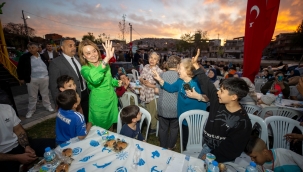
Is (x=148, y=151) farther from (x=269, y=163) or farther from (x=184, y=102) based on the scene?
(x=269, y=163)

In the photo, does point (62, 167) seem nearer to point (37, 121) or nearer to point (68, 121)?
point (68, 121)

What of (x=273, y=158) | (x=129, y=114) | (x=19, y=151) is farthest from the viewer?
(x=129, y=114)

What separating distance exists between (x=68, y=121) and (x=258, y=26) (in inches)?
232

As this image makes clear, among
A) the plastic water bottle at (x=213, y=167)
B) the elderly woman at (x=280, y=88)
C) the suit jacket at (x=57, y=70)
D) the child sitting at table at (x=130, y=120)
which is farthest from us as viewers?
the elderly woman at (x=280, y=88)

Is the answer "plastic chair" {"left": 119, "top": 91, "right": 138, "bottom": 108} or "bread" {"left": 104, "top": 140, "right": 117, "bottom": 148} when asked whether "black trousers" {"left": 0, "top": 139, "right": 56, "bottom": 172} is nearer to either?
"bread" {"left": 104, "top": 140, "right": 117, "bottom": 148}

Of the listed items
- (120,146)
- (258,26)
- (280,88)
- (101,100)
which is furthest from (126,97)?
(280,88)

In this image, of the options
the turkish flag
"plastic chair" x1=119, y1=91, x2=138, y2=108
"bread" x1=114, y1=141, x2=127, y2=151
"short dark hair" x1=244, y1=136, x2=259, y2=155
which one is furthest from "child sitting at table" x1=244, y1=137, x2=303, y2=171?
the turkish flag

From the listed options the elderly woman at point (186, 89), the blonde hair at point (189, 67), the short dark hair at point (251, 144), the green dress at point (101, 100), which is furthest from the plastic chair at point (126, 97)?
the short dark hair at point (251, 144)

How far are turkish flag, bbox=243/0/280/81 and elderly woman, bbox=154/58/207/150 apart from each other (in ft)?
11.8

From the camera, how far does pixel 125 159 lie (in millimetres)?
1529

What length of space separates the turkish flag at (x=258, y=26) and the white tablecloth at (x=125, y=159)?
4880 mm

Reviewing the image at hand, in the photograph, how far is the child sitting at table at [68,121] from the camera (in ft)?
6.08

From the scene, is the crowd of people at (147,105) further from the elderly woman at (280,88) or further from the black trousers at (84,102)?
the elderly woman at (280,88)

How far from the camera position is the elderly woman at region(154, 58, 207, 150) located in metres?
2.41
